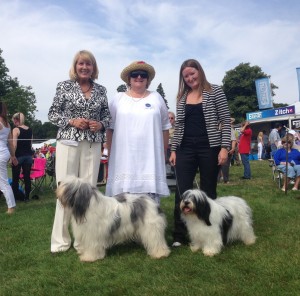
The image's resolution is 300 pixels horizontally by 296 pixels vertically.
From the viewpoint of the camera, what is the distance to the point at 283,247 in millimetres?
4078

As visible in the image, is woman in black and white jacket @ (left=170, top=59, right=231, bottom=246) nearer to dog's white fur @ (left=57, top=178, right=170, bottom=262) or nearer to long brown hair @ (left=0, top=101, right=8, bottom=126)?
dog's white fur @ (left=57, top=178, right=170, bottom=262)

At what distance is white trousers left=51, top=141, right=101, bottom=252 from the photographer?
4.00m

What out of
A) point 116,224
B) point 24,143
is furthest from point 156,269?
point 24,143

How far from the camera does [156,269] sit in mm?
3551

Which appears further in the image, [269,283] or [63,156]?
[63,156]

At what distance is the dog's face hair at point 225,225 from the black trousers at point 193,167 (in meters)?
0.37

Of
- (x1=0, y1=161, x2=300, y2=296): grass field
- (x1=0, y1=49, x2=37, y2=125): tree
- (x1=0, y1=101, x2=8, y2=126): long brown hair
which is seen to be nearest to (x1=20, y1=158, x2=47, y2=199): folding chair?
(x1=0, y1=101, x2=8, y2=126): long brown hair

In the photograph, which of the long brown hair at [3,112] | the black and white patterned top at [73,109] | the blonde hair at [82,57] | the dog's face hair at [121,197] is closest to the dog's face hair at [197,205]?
the dog's face hair at [121,197]

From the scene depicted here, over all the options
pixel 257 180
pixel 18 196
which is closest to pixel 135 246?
pixel 18 196

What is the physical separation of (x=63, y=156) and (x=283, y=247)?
270cm

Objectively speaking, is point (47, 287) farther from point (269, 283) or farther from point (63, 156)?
point (269, 283)

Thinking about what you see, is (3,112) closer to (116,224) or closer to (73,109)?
(73,109)

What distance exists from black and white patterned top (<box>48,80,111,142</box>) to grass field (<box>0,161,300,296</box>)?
1.37 m

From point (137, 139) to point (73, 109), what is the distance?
78cm
